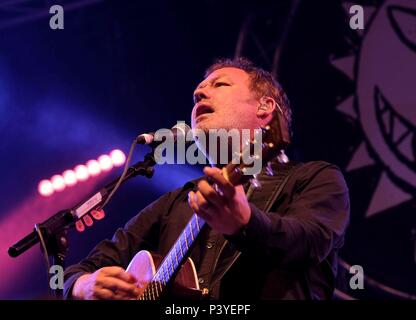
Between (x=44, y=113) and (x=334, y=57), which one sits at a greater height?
(x=334, y=57)

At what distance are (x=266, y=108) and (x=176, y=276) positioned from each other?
4.22 ft

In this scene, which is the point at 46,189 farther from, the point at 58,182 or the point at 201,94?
the point at 201,94

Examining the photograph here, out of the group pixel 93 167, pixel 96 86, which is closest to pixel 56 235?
pixel 93 167

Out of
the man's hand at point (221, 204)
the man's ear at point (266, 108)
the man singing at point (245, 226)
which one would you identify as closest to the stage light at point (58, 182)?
the man singing at point (245, 226)

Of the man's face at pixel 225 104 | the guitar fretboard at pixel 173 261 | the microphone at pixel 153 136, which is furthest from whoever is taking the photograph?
the man's face at pixel 225 104

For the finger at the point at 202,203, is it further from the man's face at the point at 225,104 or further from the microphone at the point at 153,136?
the man's face at the point at 225,104

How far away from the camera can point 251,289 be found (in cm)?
244

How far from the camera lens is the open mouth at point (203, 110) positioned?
3.25m

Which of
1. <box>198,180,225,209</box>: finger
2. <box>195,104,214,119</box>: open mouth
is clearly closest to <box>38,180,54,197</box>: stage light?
<box>195,104,214,119</box>: open mouth

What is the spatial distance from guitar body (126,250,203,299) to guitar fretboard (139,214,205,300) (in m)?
0.03

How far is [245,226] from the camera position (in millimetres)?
2062

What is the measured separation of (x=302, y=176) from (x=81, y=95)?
343 cm
